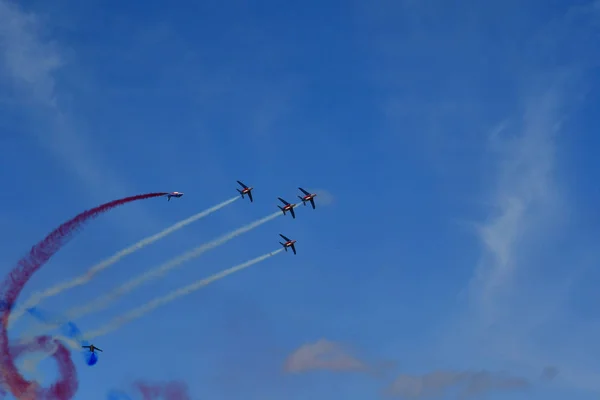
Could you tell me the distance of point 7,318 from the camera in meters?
154

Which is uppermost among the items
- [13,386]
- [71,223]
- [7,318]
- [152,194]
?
[152,194]

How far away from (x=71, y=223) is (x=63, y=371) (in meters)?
34.6

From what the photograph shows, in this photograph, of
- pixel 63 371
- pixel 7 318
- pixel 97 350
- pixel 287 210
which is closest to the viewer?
pixel 7 318

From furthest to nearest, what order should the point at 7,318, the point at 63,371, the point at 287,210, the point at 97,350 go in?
the point at 287,210, the point at 97,350, the point at 63,371, the point at 7,318

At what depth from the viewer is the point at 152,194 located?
171m

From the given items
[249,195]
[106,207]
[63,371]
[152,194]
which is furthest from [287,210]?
[63,371]

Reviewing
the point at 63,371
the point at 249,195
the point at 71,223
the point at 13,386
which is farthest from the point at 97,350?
the point at 249,195

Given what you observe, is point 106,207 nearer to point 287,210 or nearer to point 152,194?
point 152,194

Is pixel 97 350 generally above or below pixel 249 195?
below

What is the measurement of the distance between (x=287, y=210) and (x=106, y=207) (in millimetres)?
50305

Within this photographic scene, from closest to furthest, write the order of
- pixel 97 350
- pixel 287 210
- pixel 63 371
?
pixel 63 371 → pixel 97 350 → pixel 287 210

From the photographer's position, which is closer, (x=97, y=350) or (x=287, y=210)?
(x=97, y=350)

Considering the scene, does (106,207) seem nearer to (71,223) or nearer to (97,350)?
(71,223)

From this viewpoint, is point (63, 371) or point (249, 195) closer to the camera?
point (63, 371)
